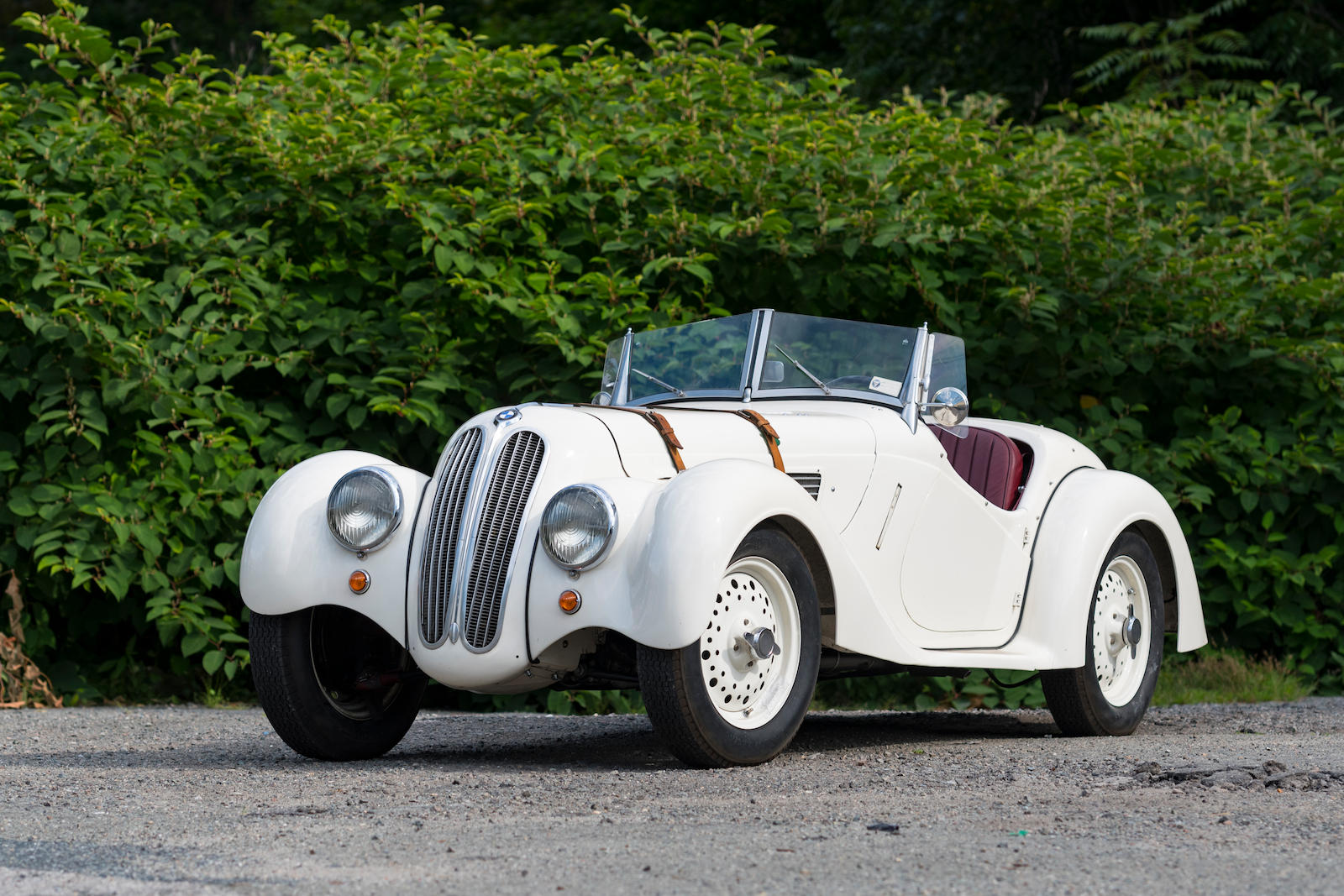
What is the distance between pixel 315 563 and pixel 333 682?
0.52 metres

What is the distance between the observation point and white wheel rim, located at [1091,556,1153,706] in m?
6.26

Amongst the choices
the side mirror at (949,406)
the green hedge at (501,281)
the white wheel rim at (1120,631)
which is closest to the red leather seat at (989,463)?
the side mirror at (949,406)

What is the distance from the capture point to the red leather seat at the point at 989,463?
6320 millimetres

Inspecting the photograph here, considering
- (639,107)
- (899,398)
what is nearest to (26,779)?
(899,398)

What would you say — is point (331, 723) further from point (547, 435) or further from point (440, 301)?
point (440, 301)

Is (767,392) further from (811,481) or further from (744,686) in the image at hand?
(744,686)

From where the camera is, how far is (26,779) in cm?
479

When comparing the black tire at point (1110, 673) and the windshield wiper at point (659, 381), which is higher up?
the windshield wiper at point (659, 381)

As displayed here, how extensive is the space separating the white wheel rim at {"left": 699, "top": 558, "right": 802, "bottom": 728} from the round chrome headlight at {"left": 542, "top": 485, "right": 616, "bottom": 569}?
1.30 ft

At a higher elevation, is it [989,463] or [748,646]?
[989,463]

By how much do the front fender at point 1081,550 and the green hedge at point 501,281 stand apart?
1673mm

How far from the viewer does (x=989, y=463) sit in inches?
251

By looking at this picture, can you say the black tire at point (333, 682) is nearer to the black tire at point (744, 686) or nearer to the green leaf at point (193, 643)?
the black tire at point (744, 686)

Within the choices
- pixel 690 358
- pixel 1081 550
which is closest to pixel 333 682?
pixel 690 358
